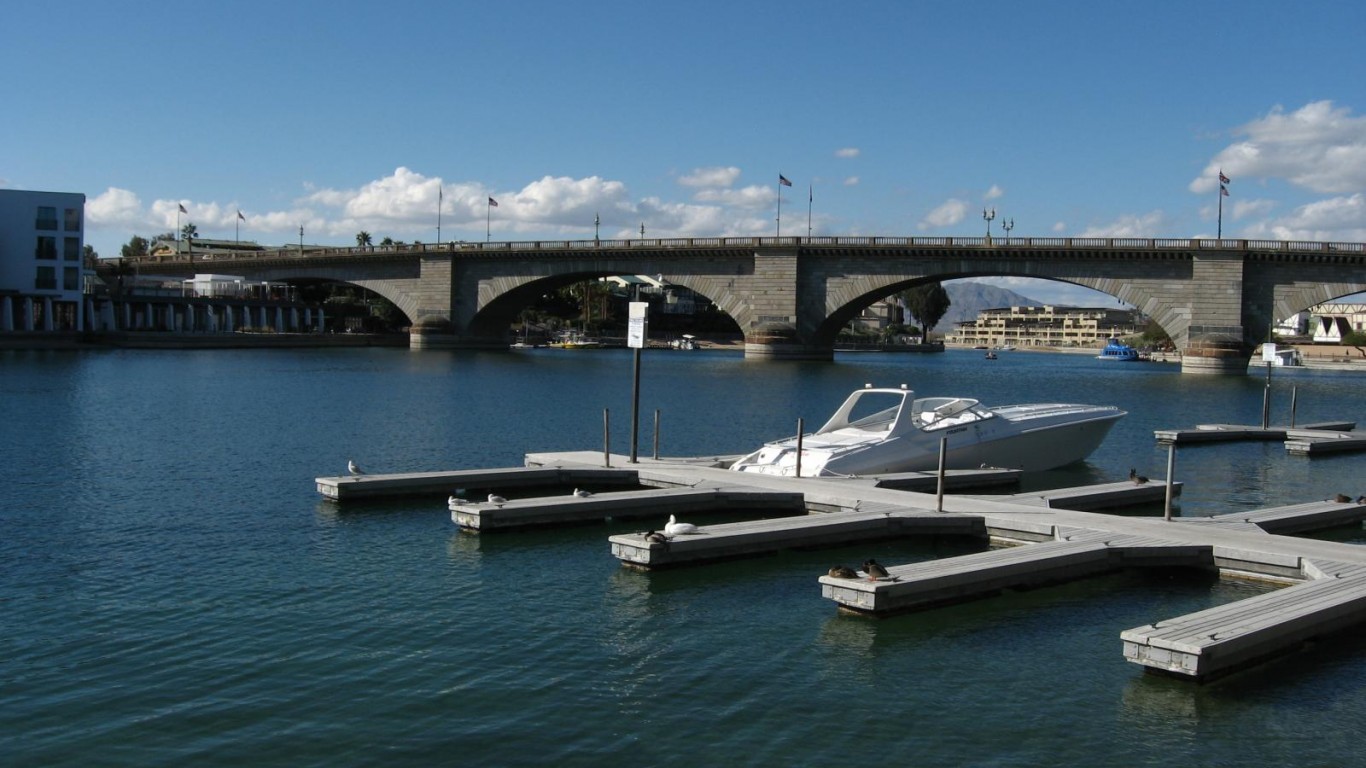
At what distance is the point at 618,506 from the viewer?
2270 centimetres

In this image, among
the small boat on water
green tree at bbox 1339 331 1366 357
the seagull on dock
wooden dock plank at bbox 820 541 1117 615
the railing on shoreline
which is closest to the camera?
wooden dock plank at bbox 820 541 1117 615

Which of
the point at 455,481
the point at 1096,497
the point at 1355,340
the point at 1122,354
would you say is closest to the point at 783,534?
the point at 1096,497

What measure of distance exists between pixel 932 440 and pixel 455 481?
10675 millimetres

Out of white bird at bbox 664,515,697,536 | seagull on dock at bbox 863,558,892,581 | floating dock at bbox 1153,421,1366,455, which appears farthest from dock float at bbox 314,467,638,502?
floating dock at bbox 1153,421,1366,455

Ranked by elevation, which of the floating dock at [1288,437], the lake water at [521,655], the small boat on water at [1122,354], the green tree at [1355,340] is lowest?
the lake water at [521,655]

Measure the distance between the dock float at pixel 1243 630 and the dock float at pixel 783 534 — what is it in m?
6.35

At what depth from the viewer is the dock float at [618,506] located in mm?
21547

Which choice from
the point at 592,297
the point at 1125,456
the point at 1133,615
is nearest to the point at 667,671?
the point at 1133,615

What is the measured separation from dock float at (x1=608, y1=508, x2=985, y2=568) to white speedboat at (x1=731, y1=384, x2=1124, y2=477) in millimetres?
4677

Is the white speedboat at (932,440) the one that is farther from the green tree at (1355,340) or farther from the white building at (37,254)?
the green tree at (1355,340)

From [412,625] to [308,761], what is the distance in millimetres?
4499

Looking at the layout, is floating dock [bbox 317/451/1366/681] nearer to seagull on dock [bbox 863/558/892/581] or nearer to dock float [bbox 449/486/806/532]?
dock float [bbox 449/486/806/532]

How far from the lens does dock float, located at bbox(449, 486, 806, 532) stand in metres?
21.5

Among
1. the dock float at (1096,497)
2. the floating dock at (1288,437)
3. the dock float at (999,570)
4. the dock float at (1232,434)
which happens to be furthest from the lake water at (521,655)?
the dock float at (1232,434)
